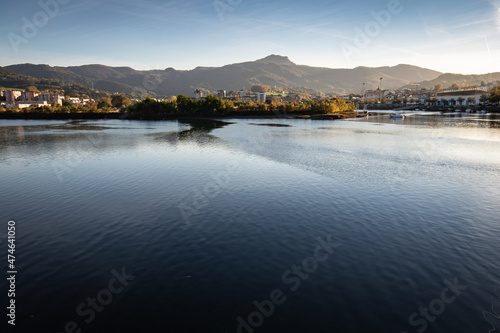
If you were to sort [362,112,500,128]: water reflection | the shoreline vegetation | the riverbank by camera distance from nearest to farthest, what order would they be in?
[362,112,500,128]: water reflection < the riverbank < the shoreline vegetation

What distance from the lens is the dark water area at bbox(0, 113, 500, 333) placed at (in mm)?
12406

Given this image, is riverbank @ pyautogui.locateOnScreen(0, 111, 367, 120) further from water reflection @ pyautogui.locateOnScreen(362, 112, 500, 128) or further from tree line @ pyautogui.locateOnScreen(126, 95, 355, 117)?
water reflection @ pyautogui.locateOnScreen(362, 112, 500, 128)

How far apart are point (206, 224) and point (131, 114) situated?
17781 centimetres

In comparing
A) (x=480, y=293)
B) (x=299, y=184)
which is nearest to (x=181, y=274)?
(x=480, y=293)

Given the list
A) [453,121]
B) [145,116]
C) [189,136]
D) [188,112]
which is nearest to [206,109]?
[188,112]

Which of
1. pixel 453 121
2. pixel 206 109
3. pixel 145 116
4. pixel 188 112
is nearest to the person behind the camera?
pixel 453 121

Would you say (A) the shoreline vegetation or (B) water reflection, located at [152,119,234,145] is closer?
(B) water reflection, located at [152,119,234,145]

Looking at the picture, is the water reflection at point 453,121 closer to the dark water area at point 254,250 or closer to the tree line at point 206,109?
the tree line at point 206,109

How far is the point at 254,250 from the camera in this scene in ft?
58.3

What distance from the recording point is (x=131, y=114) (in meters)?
180

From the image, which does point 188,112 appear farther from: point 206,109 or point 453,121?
point 453,121

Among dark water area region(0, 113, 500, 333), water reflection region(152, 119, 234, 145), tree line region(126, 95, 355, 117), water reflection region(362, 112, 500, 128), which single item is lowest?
dark water area region(0, 113, 500, 333)

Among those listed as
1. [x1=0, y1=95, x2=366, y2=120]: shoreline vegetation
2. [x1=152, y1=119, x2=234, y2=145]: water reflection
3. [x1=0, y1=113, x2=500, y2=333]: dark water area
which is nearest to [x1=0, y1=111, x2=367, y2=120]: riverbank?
[x1=0, y1=95, x2=366, y2=120]: shoreline vegetation

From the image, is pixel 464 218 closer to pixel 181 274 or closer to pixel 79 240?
pixel 181 274
